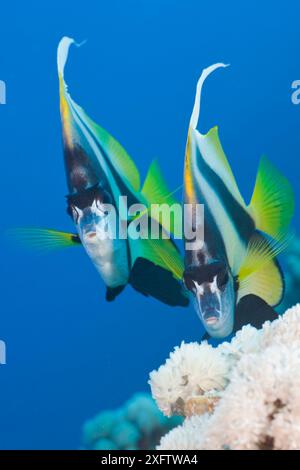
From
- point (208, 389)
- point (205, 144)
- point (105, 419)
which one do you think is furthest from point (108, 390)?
point (208, 389)

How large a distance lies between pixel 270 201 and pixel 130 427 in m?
1.47

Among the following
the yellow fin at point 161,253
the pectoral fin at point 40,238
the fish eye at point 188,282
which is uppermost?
the pectoral fin at point 40,238

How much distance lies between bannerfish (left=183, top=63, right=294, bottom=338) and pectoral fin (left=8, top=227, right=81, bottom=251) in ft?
2.63

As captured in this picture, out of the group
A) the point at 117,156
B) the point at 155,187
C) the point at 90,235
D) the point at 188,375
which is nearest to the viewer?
the point at 188,375

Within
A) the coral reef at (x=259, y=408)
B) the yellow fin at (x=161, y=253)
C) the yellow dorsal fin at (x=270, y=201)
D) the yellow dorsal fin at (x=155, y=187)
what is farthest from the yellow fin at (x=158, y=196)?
the coral reef at (x=259, y=408)

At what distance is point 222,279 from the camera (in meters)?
2.76

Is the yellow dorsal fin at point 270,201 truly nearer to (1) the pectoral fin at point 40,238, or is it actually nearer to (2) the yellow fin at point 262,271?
(2) the yellow fin at point 262,271

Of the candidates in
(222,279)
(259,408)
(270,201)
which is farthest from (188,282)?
(259,408)

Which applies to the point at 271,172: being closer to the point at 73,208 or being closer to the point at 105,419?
the point at 73,208

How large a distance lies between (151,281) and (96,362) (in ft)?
15.7

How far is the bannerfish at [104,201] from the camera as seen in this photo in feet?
9.43

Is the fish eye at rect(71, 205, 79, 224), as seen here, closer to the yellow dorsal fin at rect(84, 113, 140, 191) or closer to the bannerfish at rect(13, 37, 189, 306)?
the bannerfish at rect(13, 37, 189, 306)

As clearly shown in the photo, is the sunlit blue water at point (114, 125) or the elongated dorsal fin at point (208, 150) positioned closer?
the elongated dorsal fin at point (208, 150)

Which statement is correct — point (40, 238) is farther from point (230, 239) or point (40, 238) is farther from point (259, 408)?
point (259, 408)
